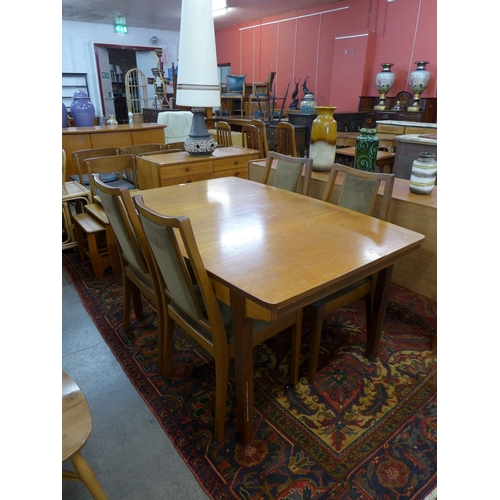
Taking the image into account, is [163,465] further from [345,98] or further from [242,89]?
[242,89]

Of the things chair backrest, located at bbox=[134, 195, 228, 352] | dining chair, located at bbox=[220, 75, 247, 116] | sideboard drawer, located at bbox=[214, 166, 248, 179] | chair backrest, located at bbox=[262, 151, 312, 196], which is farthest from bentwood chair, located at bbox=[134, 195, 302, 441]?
dining chair, located at bbox=[220, 75, 247, 116]

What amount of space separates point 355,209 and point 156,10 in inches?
297

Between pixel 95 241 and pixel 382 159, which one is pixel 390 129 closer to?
pixel 382 159

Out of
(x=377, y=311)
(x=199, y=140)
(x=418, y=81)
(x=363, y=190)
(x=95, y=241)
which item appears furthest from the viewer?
(x=418, y=81)

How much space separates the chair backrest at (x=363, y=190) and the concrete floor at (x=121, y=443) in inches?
53.6

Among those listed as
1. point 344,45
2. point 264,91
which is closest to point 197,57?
point 344,45

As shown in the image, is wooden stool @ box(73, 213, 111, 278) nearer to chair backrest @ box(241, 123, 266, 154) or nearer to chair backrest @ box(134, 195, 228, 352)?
chair backrest @ box(134, 195, 228, 352)

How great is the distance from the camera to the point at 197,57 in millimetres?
2781

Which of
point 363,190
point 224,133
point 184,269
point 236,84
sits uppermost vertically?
point 236,84

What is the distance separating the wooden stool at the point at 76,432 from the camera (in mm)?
841

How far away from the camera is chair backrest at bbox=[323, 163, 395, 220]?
1.69 metres

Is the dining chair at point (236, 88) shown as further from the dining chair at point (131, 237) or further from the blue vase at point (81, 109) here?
the dining chair at point (131, 237)

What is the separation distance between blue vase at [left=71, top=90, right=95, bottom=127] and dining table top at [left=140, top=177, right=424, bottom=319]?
2788 millimetres

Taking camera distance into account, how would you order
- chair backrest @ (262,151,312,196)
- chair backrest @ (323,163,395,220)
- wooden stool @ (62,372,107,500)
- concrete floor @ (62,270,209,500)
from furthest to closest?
chair backrest @ (262,151,312,196)
chair backrest @ (323,163,395,220)
concrete floor @ (62,270,209,500)
wooden stool @ (62,372,107,500)
